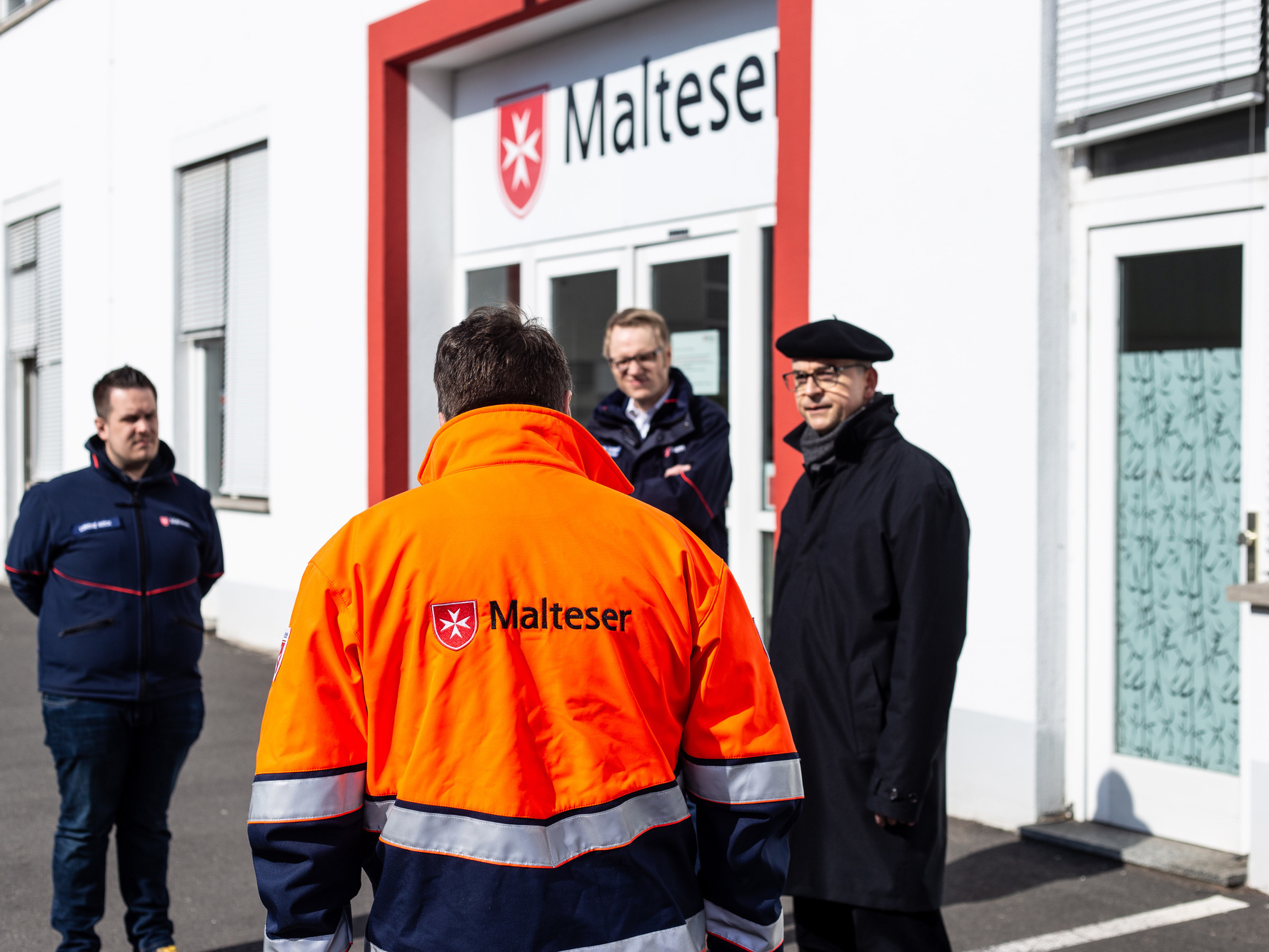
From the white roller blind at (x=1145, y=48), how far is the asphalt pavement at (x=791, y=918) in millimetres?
2823

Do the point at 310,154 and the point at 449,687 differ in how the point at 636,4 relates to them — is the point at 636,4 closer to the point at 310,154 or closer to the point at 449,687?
the point at 310,154

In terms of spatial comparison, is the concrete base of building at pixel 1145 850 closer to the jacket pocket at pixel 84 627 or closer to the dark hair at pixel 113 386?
the jacket pocket at pixel 84 627

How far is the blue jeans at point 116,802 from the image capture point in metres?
3.80

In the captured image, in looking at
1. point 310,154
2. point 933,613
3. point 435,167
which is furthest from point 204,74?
point 933,613

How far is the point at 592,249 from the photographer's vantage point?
806 cm

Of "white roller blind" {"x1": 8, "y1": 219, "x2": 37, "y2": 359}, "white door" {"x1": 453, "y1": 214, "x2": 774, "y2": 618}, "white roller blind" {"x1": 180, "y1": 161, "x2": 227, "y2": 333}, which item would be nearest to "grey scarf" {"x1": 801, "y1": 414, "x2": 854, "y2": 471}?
"white door" {"x1": 453, "y1": 214, "x2": 774, "y2": 618}

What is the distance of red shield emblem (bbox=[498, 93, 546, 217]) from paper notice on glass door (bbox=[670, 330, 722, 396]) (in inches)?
71.6

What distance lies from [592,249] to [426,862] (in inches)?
260

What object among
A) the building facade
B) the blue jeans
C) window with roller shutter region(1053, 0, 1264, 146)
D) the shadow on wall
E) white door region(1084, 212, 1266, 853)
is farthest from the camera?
the shadow on wall

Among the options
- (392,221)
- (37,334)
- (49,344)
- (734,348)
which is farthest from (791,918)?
(37,334)

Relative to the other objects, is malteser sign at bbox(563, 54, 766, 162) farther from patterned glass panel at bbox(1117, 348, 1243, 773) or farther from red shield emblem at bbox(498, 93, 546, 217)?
patterned glass panel at bbox(1117, 348, 1243, 773)

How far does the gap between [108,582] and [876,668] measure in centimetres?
230

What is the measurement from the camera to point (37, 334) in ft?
47.2

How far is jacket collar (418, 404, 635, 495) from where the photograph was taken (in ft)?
6.09
